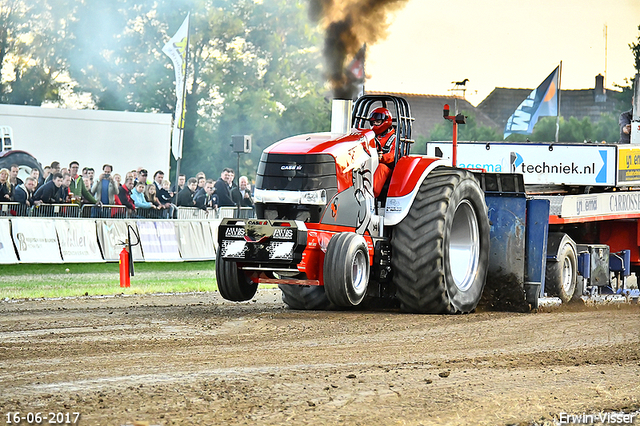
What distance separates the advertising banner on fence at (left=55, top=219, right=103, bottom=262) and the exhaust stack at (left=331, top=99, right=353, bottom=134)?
8484 mm

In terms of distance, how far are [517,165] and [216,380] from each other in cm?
997

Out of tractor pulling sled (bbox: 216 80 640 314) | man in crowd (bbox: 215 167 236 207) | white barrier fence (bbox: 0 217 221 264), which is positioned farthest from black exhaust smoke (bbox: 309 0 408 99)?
man in crowd (bbox: 215 167 236 207)

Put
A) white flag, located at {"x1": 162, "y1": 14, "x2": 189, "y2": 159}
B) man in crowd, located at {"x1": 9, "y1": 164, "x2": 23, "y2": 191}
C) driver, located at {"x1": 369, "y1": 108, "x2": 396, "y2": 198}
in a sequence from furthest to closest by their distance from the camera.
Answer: white flag, located at {"x1": 162, "y1": 14, "x2": 189, "y2": 159}
man in crowd, located at {"x1": 9, "y1": 164, "x2": 23, "y2": 191}
driver, located at {"x1": 369, "y1": 108, "x2": 396, "y2": 198}

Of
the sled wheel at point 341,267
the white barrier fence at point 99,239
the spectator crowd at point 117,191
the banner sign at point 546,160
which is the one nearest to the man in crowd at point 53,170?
the spectator crowd at point 117,191

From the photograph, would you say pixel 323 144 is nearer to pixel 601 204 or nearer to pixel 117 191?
pixel 601 204

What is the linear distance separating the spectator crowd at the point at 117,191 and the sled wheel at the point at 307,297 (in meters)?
8.82

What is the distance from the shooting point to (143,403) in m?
5.31

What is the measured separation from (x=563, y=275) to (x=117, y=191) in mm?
10491

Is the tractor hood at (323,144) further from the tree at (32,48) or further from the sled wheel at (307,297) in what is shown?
the tree at (32,48)

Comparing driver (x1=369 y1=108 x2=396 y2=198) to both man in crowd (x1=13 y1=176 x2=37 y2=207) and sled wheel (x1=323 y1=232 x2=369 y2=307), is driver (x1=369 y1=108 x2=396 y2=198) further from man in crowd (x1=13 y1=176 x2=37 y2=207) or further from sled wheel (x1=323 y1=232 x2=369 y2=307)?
man in crowd (x1=13 y1=176 x2=37 y2=207)

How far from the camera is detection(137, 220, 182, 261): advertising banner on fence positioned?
18953 millimetres

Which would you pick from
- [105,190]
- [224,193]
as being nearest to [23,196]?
[105,190]

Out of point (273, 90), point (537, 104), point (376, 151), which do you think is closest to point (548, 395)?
point (376, 151)

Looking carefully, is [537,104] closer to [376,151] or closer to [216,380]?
[376,151]
